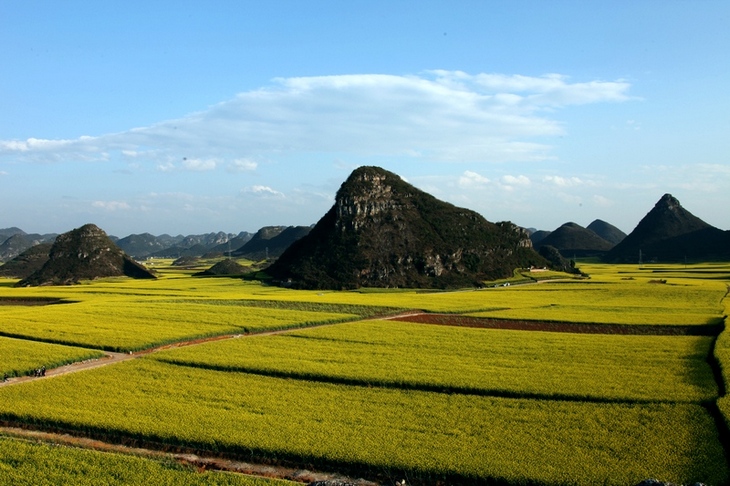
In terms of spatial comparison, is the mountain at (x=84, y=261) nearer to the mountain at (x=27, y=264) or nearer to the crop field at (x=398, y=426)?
the mountain at (x=27, y=264)

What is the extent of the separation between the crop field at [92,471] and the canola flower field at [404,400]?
0.09 meters

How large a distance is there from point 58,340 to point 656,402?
31739mm

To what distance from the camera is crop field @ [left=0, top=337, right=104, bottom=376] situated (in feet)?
81.2

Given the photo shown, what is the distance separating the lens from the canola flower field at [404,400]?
1394 centimetres

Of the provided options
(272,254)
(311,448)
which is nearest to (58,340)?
(311,448)

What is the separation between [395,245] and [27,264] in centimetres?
7802

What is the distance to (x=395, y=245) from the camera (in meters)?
82.1

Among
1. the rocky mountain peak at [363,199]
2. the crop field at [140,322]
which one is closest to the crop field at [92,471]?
the crop field at [140,322]

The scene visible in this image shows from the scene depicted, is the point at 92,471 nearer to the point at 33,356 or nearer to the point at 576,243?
the point at 33,356

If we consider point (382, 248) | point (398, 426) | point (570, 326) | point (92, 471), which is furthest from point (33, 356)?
point (382, 248)

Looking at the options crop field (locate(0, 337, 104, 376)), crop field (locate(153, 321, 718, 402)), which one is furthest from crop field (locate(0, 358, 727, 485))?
crop field (locate(0, 337, 104, 376))

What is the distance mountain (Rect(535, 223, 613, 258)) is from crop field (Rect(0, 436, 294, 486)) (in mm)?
169382

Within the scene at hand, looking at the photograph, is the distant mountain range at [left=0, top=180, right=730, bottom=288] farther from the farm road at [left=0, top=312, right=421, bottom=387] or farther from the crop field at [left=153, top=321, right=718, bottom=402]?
the crop field at [left=153, top=321, right=718, bottom=402]

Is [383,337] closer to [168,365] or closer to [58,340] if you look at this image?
[168,365]
